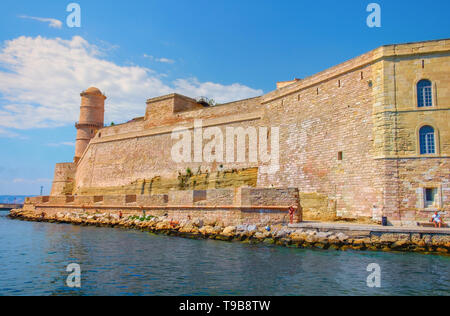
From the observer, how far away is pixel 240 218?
15148mm

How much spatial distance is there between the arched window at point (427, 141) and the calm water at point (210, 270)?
4.57m

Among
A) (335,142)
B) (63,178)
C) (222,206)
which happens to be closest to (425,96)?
(335,142)

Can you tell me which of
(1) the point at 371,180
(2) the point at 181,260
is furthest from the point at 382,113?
(2) the point at 181,260

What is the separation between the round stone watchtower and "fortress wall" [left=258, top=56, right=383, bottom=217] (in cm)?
2199

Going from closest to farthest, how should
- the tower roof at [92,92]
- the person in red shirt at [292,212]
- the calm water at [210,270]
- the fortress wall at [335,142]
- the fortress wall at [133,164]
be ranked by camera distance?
the calm water at [210,270], the person in red shirt at [292,212], the fortress wall at [335,142], the fortress wall at [133,164], the tower roof at [92,92]

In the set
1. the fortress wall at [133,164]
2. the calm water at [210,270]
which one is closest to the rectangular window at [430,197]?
the calm water at [210,270]

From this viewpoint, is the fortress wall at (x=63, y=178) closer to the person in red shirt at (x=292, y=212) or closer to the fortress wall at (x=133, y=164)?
the fortress wall at (x=133, y=164)

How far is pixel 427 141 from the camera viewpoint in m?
13.9

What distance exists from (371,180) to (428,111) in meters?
3.23

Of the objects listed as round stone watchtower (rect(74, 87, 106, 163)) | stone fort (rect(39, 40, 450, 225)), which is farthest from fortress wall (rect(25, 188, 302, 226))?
round stone watchtower (rect(74, 87, 106, 163))

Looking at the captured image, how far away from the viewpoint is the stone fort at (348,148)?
45.1 feet

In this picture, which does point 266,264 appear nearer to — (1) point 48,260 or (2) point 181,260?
(2) point 181,260

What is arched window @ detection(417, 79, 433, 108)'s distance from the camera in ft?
46.1

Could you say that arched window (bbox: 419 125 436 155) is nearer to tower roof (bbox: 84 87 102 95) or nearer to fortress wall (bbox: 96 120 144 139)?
fortress wall (bbox: 96 120 144 139)
